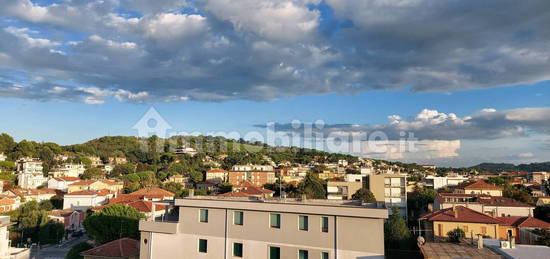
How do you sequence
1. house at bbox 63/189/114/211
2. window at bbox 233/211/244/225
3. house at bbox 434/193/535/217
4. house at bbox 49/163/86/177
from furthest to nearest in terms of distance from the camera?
1. house at bbox 49/163/86/177
2. house at bbox 63/189/114/211
3. house at bbox 434/193/535/217
4. window at bbox 233/211/244/225

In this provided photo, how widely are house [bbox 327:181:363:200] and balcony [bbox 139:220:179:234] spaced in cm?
4353

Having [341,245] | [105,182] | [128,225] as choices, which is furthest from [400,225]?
[105,182]

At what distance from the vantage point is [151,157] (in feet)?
444

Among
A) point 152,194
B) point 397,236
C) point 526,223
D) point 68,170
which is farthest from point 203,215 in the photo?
point 68,170

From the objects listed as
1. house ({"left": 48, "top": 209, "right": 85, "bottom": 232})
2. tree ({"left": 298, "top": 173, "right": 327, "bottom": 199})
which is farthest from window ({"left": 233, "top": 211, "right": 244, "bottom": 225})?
tree ({"left": 298, "top": 173, "right": 327, "bottom": 199})

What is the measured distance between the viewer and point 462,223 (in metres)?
31.8

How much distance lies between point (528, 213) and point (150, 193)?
51.9m

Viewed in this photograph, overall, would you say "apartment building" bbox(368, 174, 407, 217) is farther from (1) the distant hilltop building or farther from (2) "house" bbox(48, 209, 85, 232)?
(1) the distant hilltop building

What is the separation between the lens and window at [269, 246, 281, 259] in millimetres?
15424

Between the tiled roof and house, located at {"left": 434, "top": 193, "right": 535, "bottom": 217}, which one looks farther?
the tiled roof

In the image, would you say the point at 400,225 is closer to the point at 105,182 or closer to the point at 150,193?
the point at 150,193

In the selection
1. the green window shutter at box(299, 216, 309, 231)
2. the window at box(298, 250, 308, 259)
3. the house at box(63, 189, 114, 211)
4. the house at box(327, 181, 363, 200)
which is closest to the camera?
the window at box(298, 250, 308, 259)

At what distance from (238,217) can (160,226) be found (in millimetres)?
4010

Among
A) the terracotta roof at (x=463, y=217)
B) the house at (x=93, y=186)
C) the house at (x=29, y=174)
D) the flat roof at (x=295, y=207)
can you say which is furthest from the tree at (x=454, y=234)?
the house at (x=29, y=174)
